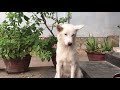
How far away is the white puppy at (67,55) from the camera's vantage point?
2336 millimetres

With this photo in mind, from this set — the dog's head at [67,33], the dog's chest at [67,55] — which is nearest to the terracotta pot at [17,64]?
the dog's chest at [67,55]

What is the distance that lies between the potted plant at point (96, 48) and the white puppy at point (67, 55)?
1.18 meters

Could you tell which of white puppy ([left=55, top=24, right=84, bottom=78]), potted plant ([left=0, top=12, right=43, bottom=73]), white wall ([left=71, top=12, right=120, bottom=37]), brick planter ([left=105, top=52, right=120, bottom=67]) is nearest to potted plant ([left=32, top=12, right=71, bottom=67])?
potted plant ([left=0, top=12, right=43, bottom=73])

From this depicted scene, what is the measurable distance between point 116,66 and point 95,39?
1.00 metres

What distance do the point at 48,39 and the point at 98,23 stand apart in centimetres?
86

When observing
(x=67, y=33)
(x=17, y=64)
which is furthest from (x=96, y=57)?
(x=67, y=33)

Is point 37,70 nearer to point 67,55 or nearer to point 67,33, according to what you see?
point 67,55

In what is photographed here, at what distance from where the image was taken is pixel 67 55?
2426 millimetres

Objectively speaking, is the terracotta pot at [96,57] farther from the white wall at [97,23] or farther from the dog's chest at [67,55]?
the dog's chest at [67,55]

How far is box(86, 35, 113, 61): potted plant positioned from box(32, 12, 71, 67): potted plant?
0.50m

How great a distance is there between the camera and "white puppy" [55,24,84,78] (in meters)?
2.34
